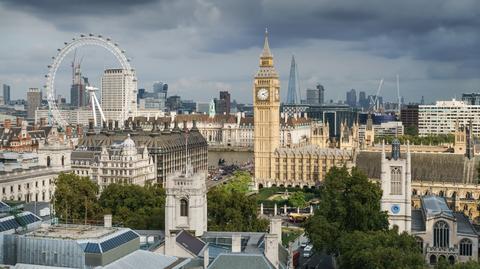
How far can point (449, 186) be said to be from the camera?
96000 mm

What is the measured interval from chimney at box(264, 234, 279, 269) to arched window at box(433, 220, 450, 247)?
2486 cm

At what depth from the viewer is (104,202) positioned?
235 feet

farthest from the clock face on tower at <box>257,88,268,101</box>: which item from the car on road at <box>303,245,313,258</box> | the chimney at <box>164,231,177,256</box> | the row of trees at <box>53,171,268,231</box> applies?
the chimney at <box>164,231,177,256</box>

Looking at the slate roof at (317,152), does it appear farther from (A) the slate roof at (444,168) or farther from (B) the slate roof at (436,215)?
(B) the slate roof at (436,215)

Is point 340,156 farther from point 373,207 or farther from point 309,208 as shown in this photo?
point 373,207

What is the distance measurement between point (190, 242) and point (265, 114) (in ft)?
295

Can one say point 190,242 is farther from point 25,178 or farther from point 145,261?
point 25,178

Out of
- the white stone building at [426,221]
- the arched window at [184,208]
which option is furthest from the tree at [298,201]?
the arched window at [184,208]

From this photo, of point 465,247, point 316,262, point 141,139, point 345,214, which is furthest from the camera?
point 141,139

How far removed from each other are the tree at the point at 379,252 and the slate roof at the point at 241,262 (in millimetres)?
9696

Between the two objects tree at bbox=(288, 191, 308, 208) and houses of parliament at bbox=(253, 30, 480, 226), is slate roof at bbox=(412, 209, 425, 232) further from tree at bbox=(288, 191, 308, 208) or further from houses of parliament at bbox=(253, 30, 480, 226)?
houses of parliament at bbox=(253, 30, 480, 226)

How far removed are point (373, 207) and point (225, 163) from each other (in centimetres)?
12574

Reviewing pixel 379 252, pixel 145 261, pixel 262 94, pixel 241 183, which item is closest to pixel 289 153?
pixel 262 94

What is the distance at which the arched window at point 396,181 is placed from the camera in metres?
59.9
